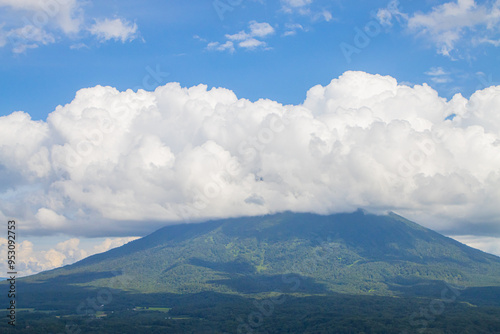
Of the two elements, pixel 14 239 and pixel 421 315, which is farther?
pixel 421 315

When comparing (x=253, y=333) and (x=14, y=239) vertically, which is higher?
(x=14, y=239)

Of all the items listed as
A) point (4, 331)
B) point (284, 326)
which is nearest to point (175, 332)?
point (284, 326)

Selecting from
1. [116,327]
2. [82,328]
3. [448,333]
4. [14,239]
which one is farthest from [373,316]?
[14,239]

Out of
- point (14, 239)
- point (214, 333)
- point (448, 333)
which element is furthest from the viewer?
point (214, 333)

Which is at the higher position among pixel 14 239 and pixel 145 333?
pixel 14 239

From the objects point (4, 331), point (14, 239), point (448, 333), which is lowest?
point (448, 333)

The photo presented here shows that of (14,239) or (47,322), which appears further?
(47,322)

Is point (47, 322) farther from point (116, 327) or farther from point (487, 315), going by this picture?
point (487, 315)

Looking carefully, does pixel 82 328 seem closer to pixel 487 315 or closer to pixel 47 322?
pixel 47 322

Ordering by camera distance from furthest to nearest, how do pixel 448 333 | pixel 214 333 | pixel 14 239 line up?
pixel 214 333 < pixel 448 333 < pixel 14 239
